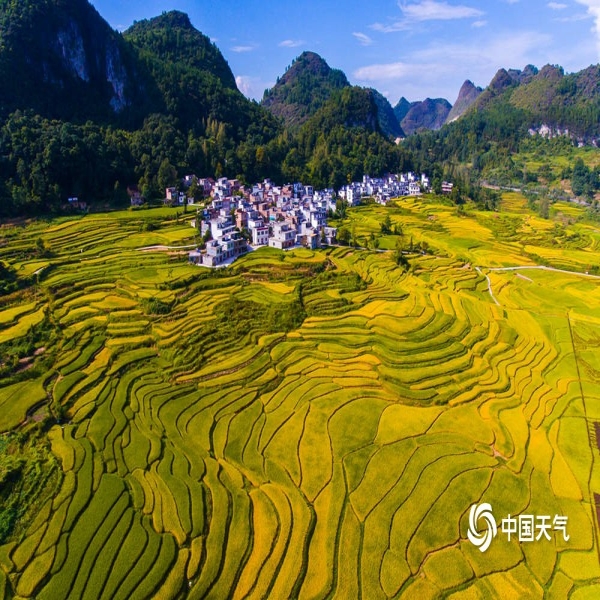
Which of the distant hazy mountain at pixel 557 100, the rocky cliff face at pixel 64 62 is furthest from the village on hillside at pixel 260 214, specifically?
the distant hazy mountain at pixel 557 100

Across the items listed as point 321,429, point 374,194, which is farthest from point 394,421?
point 374,194

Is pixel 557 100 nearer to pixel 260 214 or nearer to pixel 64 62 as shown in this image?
pixel 260 214

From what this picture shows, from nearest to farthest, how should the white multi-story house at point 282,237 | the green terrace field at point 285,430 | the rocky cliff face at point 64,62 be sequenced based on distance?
1. the green terrace field at point 285,430
2. the white multi-story house at point 282,237
3. the rocky cliff face at point 64,62

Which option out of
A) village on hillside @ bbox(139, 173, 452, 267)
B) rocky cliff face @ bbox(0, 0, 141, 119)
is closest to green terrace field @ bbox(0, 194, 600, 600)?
village on hillside @ bbox(139, 173, 452, 267)

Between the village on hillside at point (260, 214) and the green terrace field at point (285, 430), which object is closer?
the green terrace field at point (285, 430)

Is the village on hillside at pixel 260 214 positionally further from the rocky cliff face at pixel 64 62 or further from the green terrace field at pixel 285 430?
the rocky cliff face at pixel 64 62

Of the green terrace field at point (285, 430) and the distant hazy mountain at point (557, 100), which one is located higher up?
the distant hazy mountain at point (557, 100)

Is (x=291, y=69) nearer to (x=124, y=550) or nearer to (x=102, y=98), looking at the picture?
(x=102, y=98)

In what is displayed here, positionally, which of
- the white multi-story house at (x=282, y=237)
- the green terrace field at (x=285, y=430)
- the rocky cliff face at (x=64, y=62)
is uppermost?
the rocky cliff face at (x=64, y=62)
